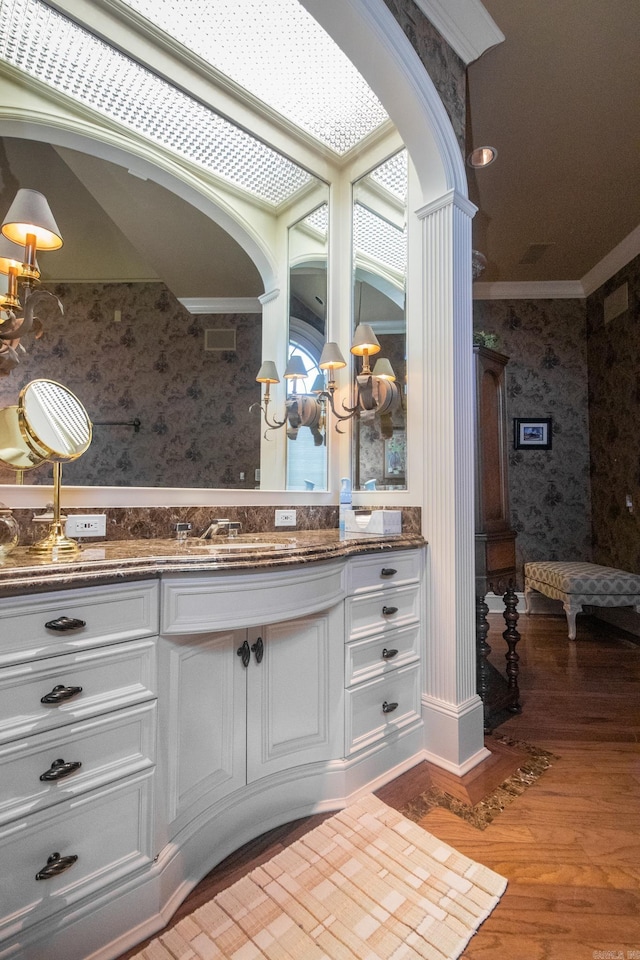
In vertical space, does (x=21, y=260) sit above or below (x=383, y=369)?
above

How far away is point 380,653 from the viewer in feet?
5.87

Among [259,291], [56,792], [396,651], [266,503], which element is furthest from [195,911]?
[259,291]

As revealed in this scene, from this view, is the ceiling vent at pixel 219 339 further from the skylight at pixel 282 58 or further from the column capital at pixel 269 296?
the skylight at pixel 282 58

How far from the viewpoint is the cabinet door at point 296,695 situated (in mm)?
1476

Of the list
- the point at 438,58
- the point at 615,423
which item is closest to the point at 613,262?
the point at 615,423

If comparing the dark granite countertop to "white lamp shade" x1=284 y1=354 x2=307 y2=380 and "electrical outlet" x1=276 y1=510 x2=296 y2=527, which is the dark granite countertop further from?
"white lamp shade" x1=284 y1=354 x2=307 y2=380

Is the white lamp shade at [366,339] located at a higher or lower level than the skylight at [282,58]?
lower

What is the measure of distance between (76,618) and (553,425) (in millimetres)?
4774

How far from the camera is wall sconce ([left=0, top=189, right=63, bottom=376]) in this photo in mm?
1393

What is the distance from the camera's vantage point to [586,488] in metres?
4.62

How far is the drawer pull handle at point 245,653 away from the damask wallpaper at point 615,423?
3786 mm

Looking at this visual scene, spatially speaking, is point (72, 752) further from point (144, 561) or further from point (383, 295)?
point (383, 295)

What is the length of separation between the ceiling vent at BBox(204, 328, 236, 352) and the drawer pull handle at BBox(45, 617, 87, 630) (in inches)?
54.7

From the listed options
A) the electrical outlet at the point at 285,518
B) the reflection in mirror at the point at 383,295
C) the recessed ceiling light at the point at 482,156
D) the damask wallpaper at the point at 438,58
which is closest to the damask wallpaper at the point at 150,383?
the electrical outlet at the point at 285,518
